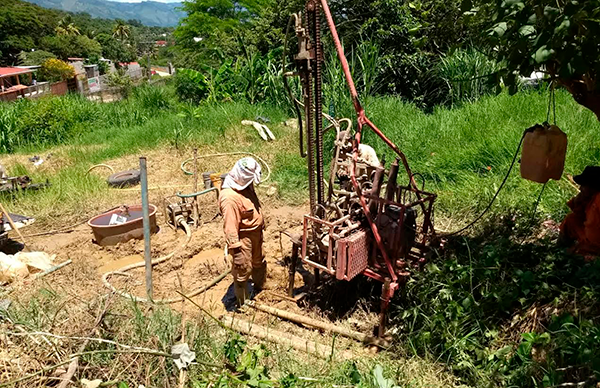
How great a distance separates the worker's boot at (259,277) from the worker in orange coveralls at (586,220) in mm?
3075

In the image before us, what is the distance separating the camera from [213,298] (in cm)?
541

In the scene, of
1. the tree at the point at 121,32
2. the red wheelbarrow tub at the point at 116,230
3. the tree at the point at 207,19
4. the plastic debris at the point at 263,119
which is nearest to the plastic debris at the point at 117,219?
the red wheelbarrow tub at the point at 116,230

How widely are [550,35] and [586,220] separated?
1841 mm

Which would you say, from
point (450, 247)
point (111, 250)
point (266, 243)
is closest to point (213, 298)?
point (266, 243)

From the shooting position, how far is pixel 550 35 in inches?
107

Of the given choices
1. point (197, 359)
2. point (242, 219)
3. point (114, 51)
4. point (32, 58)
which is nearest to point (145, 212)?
point (242, 219)

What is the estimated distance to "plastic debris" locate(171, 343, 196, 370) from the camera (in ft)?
10.3

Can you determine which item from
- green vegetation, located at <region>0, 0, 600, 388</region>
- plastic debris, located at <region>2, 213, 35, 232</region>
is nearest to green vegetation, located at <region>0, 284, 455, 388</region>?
green vegetation, located at <region>0, 0, 600, 388</region>

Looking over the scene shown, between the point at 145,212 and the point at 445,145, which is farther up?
the point at 145,212

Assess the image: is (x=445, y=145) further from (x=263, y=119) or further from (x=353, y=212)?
(x=263, y=119)

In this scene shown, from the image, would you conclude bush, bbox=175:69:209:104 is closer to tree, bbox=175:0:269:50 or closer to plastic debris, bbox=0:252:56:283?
plastic debris, bbox=0:252:56:283

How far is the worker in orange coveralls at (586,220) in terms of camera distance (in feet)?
12.3

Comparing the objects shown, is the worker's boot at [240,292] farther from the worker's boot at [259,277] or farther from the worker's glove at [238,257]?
the worker's boot at [259,277]

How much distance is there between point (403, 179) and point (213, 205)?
322 cm
